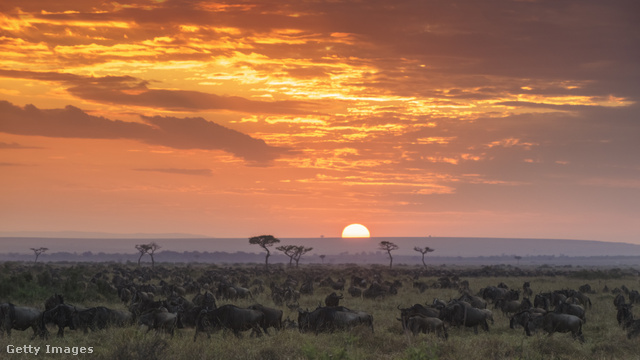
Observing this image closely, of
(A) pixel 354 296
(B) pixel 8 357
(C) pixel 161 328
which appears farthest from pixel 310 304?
(B) pixel 8 357

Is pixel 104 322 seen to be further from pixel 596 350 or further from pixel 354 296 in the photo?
pixel 354 296

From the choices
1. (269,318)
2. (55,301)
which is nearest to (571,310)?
(269,318)

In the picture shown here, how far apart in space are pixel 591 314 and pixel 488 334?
1208 centimetres

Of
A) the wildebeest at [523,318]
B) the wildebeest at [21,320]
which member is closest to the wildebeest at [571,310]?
the wildebeest at [523,318]

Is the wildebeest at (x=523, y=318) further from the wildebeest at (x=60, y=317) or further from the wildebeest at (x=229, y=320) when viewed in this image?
the wildebeest at (x=60, y=317)

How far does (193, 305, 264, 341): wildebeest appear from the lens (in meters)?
24.1

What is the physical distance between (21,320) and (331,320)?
452 inches

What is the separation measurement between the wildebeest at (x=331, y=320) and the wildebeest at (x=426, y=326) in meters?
1.58

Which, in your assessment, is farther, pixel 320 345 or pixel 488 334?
pixel 488 334

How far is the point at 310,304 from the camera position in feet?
131

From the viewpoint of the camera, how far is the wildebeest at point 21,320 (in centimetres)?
2341

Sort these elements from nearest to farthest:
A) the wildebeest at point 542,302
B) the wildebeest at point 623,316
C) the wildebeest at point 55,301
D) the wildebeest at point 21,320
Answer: the wildebeest at point 21,320 → the wildebeest at point 55,301 → the wildebeest at point 623,316 → the wildebeest at point 542,302
